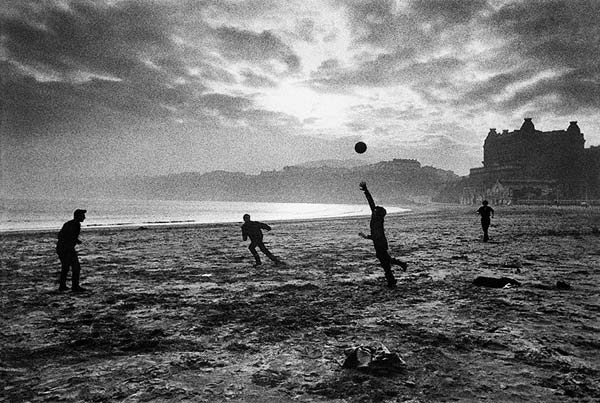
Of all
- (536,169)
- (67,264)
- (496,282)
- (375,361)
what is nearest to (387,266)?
(496,282)

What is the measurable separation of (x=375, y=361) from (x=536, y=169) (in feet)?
338

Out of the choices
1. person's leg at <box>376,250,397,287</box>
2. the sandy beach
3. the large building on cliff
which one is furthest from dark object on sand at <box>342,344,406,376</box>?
the large building on cliff

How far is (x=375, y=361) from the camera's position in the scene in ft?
15.0

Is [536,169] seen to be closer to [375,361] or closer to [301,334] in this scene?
[301,334]

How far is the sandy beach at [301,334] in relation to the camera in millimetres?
→ 4059

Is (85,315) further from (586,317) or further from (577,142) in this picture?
(577,142)

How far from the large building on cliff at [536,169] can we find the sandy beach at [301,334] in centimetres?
7916

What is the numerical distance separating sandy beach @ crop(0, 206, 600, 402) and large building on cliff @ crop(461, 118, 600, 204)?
79163mm

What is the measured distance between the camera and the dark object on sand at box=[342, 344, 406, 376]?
4.45 meters

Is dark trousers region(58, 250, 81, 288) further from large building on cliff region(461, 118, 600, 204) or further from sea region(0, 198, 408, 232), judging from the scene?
large building on cliff region(461, 118, 600, 204)

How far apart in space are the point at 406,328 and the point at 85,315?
6291 millimetres

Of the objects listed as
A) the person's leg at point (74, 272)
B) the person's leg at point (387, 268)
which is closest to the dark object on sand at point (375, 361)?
the person's leg at point (387, 268)

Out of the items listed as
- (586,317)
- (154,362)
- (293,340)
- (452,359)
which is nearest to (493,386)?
(452,359)

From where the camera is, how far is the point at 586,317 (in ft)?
20.3
